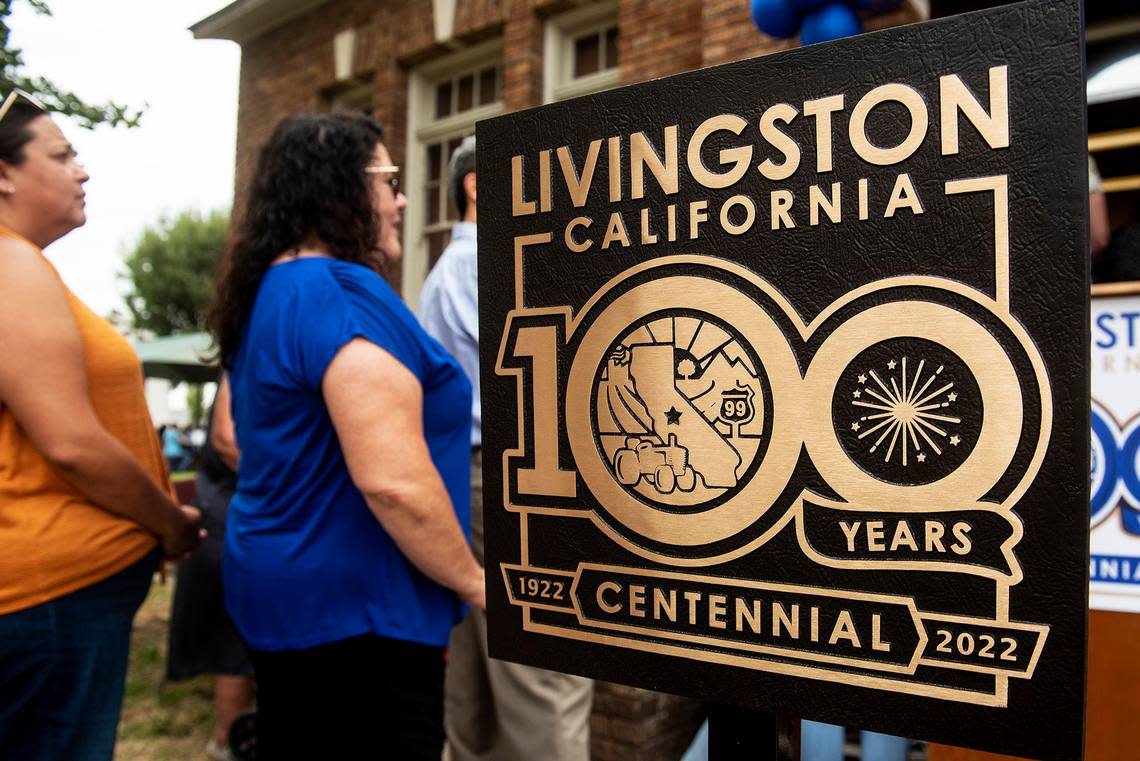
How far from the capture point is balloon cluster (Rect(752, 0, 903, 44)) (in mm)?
2570

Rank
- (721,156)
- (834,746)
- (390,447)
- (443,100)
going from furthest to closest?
(443,100) < (834,746) < (390,447) < (721,156)

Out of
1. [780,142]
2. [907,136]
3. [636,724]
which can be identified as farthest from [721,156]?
[636,724]

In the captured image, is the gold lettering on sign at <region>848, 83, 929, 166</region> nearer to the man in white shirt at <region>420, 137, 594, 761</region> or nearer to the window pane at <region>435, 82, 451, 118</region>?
the man in white shirt at <region>420, 137, 594, 761</region>

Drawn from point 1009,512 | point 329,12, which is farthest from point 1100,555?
point 329,12

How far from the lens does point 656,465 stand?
0.77 m

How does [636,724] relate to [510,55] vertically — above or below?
below

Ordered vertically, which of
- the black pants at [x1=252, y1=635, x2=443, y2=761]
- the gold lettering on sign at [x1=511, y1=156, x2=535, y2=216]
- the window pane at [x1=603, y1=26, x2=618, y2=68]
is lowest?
the black pants at [x1=252, y1=635, x2=443, y2=761]

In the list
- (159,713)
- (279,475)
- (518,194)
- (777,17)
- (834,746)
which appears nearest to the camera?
(518,194)

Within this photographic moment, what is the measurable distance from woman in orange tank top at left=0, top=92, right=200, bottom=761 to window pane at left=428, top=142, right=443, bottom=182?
12.5 ft

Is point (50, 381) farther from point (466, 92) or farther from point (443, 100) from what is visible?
point (443, 100)

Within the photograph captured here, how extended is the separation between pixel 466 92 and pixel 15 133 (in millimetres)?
3861

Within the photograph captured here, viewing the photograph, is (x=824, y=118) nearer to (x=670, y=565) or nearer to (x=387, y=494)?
(x=670, y=565)

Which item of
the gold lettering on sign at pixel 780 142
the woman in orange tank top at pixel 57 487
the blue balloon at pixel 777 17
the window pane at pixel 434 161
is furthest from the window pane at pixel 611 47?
the gold lettering on sign at pixel 780 142

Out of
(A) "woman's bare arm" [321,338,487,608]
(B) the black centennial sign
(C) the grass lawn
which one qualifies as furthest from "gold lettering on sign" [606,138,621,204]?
(C) the grass lawn
